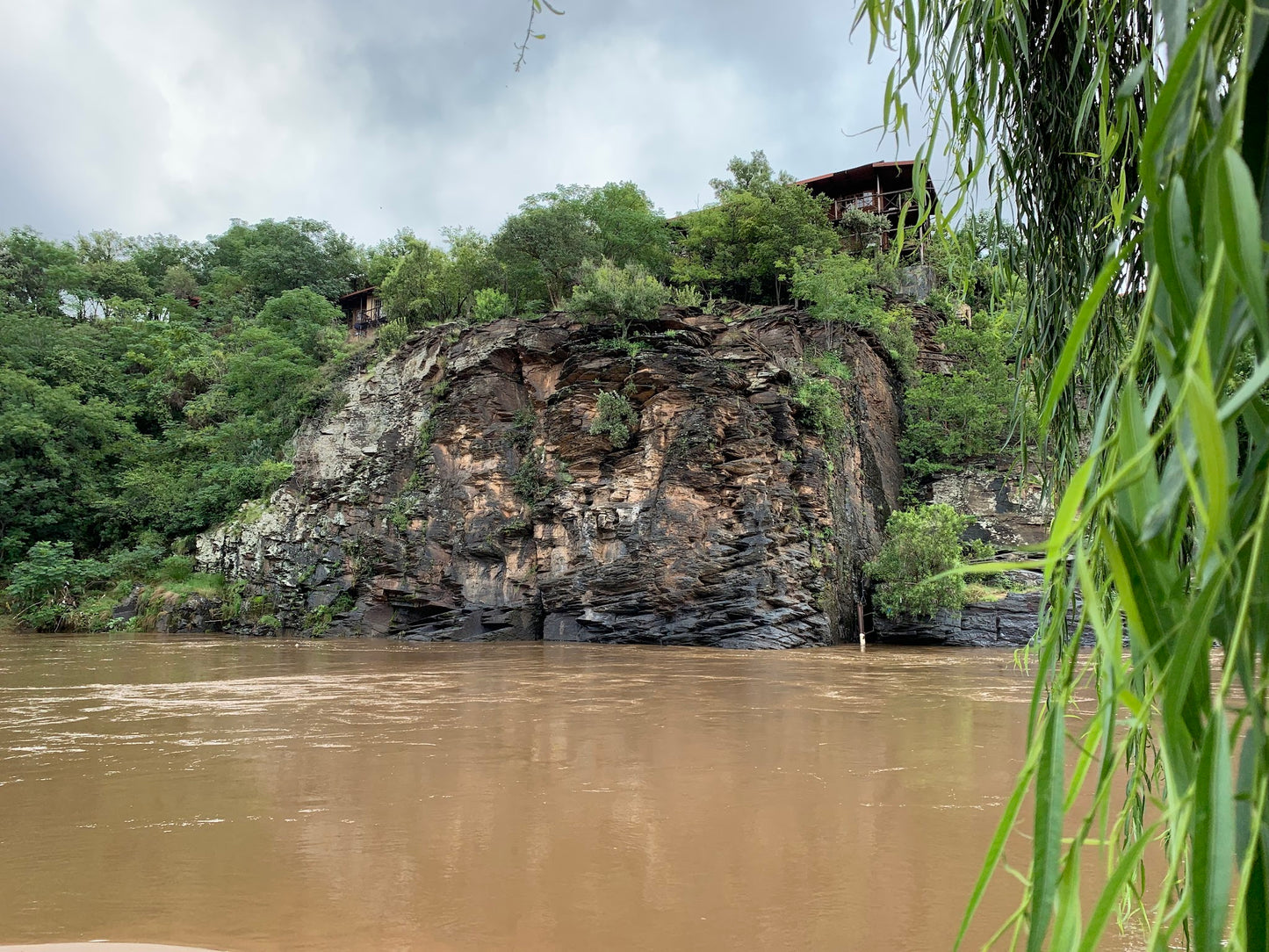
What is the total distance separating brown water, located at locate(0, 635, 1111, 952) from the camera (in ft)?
9.57

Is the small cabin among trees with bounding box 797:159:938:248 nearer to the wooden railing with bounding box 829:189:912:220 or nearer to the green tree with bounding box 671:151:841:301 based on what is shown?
the wooden railing with bounding box 829:189:912:220

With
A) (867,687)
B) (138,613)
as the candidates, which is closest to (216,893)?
(867,687)

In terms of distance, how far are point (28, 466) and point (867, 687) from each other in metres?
30.7

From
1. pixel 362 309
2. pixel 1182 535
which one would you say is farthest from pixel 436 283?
pixel 1182 535

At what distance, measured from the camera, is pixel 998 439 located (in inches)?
971

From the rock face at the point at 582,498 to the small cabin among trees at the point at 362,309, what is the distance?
16.5 m

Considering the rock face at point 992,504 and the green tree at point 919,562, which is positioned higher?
the rock face at point 992,504

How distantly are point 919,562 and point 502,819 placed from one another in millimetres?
17239

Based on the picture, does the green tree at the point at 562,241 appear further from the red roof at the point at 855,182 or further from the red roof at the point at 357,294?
the red roof at the point at 357,294

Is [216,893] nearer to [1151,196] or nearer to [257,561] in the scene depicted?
[1151,196]

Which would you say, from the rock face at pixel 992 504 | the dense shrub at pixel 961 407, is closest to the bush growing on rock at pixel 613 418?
the rock face at pixel 992 504

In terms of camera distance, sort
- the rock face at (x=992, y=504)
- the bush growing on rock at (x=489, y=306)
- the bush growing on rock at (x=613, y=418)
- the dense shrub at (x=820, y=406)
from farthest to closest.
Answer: the bush growing on rock at (x=489, y=306), the rock face at (x=992, y=504), the dense shrub at (x=820, y=406), the bush growing on rock at (x=613, y=418)

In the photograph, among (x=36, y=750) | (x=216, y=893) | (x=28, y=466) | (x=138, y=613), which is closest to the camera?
(x=216, y=893)

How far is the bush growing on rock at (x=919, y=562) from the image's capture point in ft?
61.9
